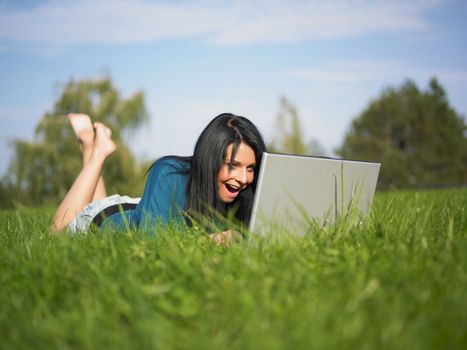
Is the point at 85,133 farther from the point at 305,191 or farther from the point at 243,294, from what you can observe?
the point at 243,294

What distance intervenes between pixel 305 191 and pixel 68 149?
664 inches

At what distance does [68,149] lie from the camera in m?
18.5

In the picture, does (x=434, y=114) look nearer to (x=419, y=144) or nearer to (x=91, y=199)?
(x=419, y=144)

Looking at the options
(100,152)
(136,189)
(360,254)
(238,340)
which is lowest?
(136,189)

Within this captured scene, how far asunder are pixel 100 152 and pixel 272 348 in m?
3.64

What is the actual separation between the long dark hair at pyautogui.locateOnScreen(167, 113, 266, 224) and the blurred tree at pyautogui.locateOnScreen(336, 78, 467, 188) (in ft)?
103

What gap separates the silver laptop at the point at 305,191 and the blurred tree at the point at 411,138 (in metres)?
31.8

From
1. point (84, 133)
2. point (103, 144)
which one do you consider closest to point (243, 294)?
point (103, 144)

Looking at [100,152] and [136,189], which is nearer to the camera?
[100,152]

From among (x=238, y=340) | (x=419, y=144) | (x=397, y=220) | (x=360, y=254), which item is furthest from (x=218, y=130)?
(x=419, y=144)

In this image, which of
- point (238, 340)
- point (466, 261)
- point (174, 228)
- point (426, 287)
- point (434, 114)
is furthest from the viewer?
point (434, 114)

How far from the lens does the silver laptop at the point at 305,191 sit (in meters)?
2.54

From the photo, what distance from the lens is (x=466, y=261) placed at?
6.90 ft

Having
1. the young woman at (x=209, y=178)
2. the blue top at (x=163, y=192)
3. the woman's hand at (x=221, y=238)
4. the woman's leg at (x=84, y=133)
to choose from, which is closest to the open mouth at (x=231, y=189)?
the young woman at (x=209, y=178)
